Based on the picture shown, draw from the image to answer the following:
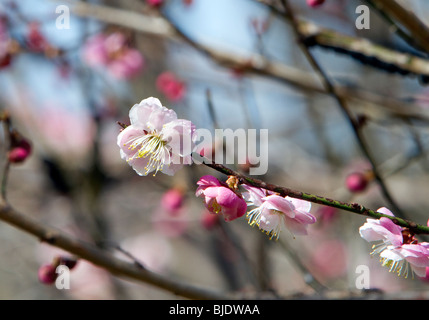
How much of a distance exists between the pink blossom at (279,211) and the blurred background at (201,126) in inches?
22.1

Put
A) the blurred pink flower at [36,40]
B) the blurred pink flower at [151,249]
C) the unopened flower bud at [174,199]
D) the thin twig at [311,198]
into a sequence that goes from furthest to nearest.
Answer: the blurred pink flower at [151,249]
the blurred pink flower at [36,40]
the unopened flower bud at [174,199]
the thin twig at [311,198]

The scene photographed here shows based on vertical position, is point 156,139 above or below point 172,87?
below

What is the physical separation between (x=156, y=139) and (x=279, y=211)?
12.1 inches

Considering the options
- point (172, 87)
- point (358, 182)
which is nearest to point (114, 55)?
point (172, 87)

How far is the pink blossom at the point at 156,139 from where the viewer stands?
99 centimetres

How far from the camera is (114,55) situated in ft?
10.9

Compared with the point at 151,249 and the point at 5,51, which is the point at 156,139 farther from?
the point at 151,249

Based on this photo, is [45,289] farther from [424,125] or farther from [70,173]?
[424,125]

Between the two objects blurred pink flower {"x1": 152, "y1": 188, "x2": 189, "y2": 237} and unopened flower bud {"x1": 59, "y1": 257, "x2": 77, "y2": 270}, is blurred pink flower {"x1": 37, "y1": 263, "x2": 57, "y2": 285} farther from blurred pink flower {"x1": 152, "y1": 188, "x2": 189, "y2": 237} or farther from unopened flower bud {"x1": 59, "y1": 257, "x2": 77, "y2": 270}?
blurred pink flower {"x1": 152, "y1": 188, "x2": 189, "y2": 237}

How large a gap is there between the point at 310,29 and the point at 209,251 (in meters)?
2.09

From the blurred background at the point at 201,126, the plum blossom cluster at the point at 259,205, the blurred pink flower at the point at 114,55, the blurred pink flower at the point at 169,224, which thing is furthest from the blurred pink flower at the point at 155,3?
the blurred pink flower at the point at 169,224

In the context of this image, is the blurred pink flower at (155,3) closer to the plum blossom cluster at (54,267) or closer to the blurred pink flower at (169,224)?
the plum blossom cluster at (54,267)

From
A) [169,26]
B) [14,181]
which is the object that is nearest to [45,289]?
[14,181]

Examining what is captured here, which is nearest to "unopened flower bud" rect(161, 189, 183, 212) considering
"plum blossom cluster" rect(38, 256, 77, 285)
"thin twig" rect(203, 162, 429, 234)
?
"plum blossom cluster" rect(38, 256, 77, 285)
